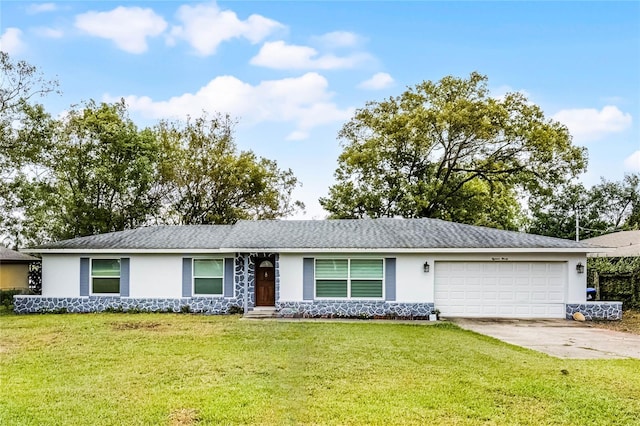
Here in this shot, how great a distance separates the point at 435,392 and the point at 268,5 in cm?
1209

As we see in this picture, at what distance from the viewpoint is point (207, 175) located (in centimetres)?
2819

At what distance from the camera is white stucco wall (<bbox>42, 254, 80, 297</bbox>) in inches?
675

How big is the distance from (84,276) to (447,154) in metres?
18.4

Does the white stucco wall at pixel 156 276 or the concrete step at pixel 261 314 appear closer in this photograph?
the concrete step at pixel 261 314

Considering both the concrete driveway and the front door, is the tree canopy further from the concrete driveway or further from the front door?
the concrete driveway

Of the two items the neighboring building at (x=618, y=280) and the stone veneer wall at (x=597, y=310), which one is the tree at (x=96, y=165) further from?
the neighboring building at (x=618, y=280)

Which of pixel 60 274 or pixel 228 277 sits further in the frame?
pixel 60 274

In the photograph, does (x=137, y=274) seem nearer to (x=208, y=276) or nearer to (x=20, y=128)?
(x=208, y=276)

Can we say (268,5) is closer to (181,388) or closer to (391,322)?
(391,322)

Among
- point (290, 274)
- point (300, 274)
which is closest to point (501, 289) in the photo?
point (300, 274)

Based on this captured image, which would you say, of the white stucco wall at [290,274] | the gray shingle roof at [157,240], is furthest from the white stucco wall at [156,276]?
the white stucco wall at [290,274]

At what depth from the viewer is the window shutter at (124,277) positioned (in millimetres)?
16969

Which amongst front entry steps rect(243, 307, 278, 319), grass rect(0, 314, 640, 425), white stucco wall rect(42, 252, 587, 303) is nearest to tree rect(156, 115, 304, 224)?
white stucco wall rect(42, 252, 587, 303)

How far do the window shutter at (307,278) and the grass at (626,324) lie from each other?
836 cm
